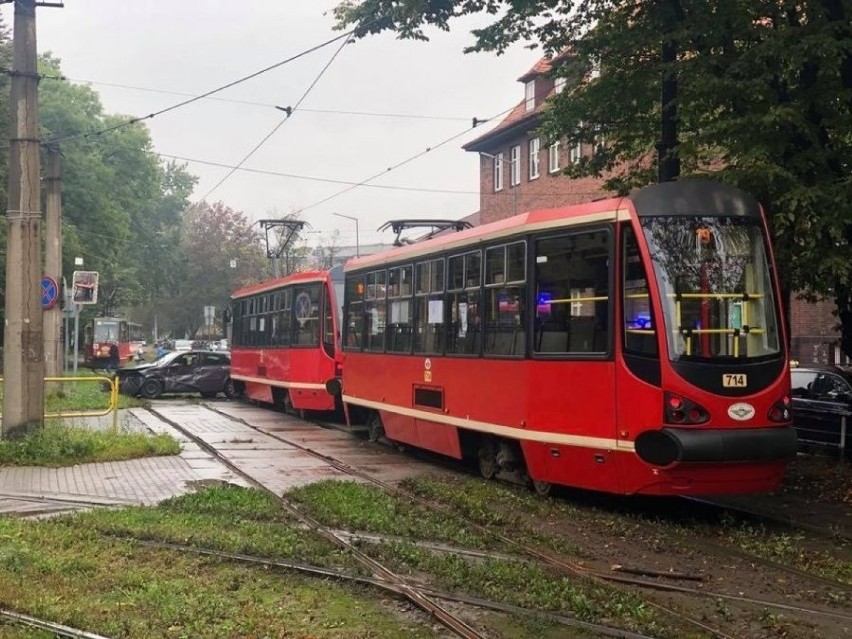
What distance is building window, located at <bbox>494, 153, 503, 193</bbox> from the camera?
3988 cm

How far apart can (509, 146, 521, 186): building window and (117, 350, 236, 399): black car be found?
48.6 feet

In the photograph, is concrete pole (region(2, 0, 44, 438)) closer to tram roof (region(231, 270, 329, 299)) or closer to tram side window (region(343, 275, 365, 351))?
tram side window (region(343, 275, 365, 351))

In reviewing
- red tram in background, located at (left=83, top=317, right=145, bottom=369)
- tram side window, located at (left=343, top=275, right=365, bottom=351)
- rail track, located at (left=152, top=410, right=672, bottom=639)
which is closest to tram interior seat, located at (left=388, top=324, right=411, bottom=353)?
tram side window, located at (left=343, top=275, right=365, bottom=351)

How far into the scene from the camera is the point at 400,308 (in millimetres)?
14133

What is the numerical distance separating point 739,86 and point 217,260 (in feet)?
223

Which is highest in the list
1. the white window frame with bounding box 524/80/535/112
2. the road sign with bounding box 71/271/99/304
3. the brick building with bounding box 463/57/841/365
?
the white window frame with bounding box 524/80/535/112

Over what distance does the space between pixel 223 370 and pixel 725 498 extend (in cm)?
2063

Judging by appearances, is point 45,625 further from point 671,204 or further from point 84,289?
point 84,289

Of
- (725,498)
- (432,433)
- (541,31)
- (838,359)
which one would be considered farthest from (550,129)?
(838,359)

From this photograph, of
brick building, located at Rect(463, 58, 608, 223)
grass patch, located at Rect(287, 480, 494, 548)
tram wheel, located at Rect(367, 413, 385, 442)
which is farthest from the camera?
brick building, located at Rect(463, 58, 608, 223)

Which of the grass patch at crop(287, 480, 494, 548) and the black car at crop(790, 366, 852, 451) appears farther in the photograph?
the black car at crop(790, 366, 852, 451)

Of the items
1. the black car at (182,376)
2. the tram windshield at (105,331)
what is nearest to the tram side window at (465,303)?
the black car at (182,376)

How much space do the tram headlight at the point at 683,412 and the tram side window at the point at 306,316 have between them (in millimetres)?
12288

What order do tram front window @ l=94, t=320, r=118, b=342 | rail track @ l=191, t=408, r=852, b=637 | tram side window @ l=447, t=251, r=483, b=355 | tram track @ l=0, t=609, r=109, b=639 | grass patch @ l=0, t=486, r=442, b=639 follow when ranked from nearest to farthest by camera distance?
tram track @ l=0, t=609, r=109, b=639 → grass patch @ l=0, t=486, r=442, b=639 → rail track @ l=191, t=408, r=852, b=637 → tram side window @ l=447, t=251, r=483, b=355 → tram front window @ l=94, t=320, r=118, b=342
